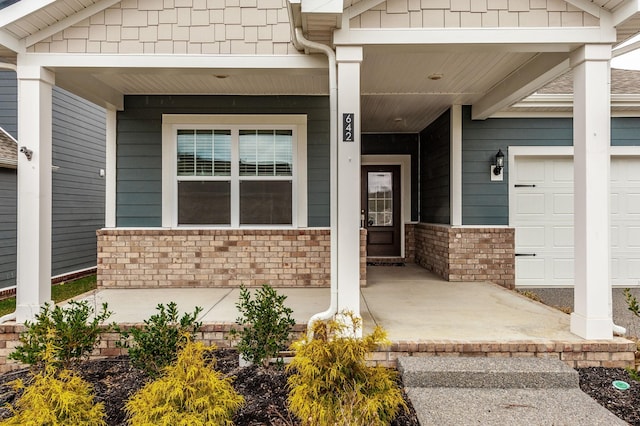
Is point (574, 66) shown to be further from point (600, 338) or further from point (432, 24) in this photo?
point (600, 338)

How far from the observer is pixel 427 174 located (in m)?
7.30

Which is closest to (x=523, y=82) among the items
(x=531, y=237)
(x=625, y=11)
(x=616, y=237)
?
(x=625, y=11)

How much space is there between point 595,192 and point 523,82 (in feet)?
6.01

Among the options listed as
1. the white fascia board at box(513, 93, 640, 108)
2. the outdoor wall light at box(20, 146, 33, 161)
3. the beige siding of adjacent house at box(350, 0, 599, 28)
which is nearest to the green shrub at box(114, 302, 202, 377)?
the outdoor wall light at box(20, 146, 33, 161)

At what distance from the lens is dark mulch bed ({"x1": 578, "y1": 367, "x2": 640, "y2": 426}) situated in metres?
2.55

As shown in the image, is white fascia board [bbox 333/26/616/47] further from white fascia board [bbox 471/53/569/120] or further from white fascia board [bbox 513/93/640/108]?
white fascia board [bbox 513/93/640/108]

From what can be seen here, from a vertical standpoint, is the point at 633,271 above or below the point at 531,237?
below

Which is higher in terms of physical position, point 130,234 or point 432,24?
point 432,24

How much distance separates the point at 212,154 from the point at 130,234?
1676 millimetres

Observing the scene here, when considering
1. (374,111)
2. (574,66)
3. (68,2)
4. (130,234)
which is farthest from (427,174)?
(68,2)

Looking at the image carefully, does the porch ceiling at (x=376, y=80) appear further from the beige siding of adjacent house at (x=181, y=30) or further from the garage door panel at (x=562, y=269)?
the garage door panel at (x=562, y=269)

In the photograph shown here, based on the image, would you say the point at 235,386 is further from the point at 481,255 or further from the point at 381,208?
the point at 381,208

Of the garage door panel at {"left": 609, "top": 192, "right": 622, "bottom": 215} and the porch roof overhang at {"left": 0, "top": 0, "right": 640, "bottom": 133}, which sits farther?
the garage door panel at {"left": 609, "top": 192, "right": 622, "bottom": 215}

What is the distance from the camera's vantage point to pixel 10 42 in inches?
139
